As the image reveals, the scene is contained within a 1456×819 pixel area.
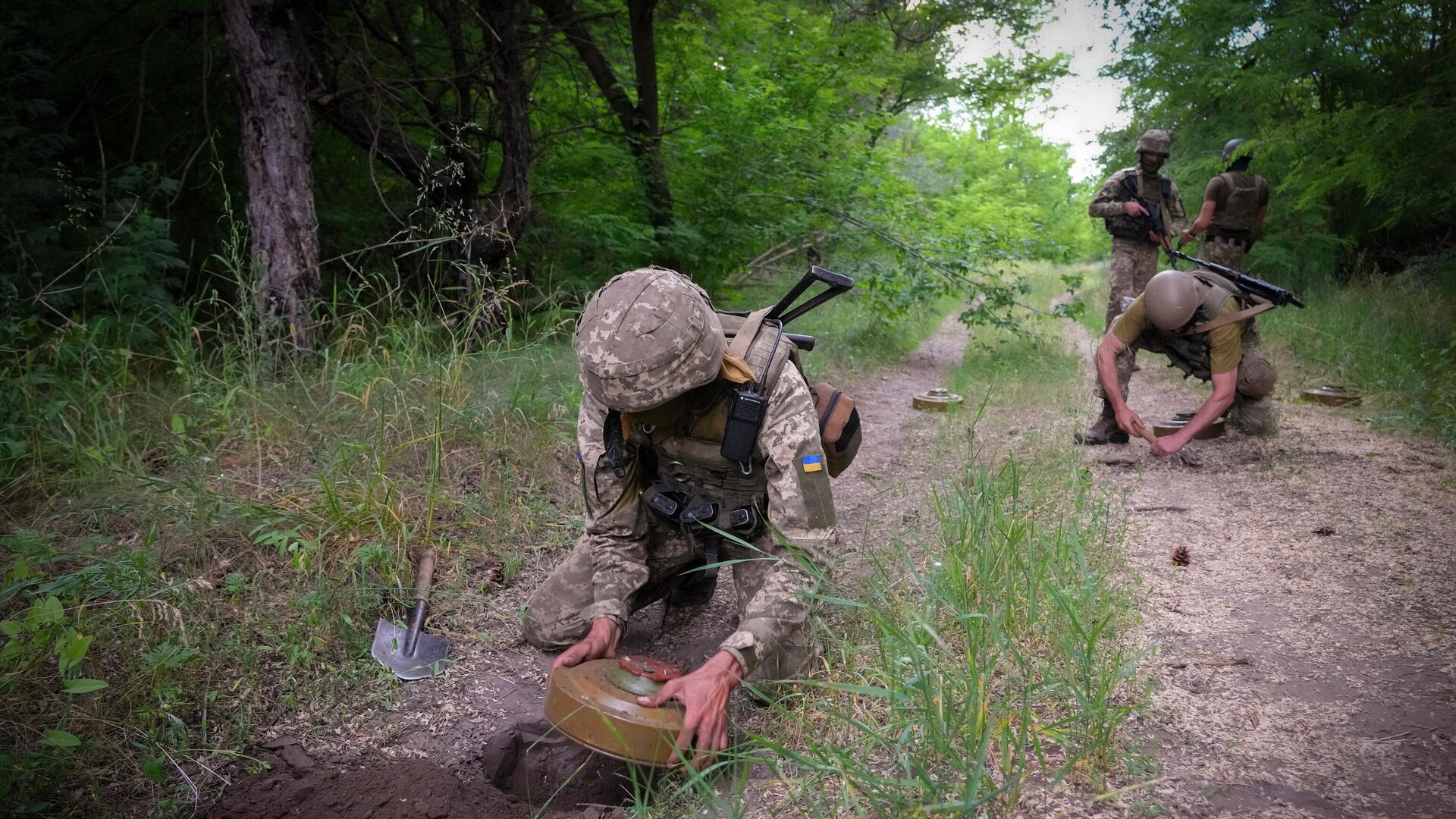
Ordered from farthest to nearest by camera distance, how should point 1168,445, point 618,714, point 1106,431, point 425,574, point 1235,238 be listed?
point 1235,238, point 1106,431, point 1168,445, point 425,574, point 618,714

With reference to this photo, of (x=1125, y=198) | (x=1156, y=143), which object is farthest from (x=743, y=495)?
(x=1125, y=198)

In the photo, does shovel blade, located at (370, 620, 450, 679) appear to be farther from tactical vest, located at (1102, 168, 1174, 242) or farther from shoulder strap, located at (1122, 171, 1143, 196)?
shoulder strap, located at (1122, 171, 1143, 196)

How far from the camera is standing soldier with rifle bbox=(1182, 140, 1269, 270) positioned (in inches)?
283

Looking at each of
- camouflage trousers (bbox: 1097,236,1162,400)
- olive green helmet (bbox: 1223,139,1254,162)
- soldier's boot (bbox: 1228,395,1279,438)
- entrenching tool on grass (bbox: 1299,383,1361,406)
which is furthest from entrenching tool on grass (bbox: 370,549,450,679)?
olive green helmet (bbox: 1223,139,1254,162)

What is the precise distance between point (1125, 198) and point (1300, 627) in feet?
18.4

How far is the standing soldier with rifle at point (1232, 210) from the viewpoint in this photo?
7191 millimetres

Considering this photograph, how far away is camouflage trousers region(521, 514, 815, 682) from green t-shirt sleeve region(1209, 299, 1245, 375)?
3245 mm

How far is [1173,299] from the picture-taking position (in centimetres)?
462

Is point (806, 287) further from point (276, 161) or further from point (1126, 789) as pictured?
point (276, 161)

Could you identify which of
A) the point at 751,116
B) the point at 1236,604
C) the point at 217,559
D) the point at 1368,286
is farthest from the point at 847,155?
the point at 217,559

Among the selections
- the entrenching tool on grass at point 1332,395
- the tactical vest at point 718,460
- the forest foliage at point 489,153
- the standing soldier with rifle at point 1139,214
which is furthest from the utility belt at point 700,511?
the standing soldier with rifle at point 1139,214

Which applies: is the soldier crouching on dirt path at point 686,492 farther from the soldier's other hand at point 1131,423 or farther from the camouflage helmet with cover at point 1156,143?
the camouflage helmet with cover at point 1156,143

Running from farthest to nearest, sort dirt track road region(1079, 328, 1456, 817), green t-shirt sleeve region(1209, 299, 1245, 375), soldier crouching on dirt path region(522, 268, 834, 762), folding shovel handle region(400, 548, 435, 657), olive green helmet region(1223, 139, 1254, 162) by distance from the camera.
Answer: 1. olive green helmet region(1223, 139, 1254, 162)
2. green t-shirt sleeve region(1209, 299, 1245, 375)
3. folding shovel handle region(400, 548, 435, 657)
4. soldier crouching on dirt path region(522, 268, 834, 762)
5. dirt track road region(1079, 328, 1456, 817)

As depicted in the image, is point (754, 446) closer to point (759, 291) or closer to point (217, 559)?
point (217, 559)
